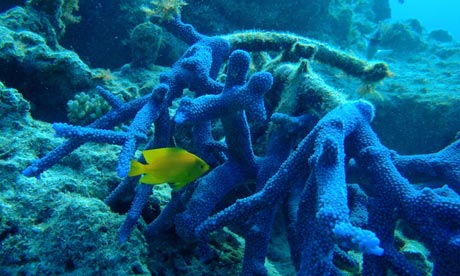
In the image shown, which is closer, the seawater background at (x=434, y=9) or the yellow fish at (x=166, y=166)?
the yellow fish at (x=166, y=166)

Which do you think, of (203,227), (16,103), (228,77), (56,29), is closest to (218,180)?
(203,227)

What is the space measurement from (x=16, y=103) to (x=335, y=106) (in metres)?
3.06

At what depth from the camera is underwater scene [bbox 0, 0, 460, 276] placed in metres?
1.88

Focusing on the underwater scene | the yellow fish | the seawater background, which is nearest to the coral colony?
the underwater scene

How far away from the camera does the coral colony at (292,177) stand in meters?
1.66

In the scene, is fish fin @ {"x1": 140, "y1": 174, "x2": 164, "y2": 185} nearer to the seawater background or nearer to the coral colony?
the coral colony

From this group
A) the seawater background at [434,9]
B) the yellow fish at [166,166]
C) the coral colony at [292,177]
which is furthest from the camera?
the seawater background at [434,9]

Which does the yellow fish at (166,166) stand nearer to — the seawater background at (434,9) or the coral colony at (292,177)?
the coral colony at (292,177)

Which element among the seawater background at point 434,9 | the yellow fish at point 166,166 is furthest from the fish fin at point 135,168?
the seawater background at point 434,9

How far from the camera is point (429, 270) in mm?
2955

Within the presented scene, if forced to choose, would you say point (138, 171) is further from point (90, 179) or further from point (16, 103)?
point (16, 103)

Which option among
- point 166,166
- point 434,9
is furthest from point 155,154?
point 434,9

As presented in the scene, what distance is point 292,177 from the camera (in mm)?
2035

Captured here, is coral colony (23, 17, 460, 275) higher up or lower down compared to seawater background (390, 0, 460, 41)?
lower down
